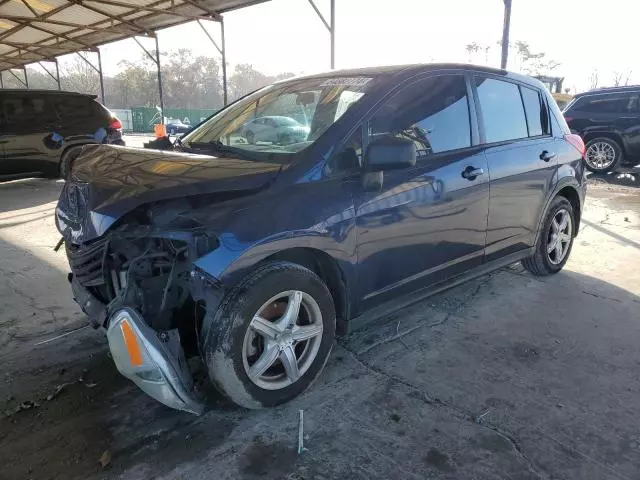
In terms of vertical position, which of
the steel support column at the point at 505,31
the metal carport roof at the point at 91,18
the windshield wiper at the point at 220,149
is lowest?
the windshield wiper at the point at 220,149

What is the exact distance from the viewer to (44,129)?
9.03 metres

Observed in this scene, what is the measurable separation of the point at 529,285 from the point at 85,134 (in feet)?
28.1

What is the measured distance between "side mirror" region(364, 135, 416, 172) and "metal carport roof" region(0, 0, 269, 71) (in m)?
10.0

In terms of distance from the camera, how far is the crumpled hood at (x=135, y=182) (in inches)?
91.3

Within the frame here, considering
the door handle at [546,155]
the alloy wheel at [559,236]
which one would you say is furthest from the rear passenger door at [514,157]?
the alloy wheel at [559,236]

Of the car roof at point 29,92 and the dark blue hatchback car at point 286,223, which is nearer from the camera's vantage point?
the dark blue hatchback car at point 286,223

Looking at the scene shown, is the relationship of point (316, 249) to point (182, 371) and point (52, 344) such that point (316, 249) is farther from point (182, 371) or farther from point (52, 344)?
point (52, 344)

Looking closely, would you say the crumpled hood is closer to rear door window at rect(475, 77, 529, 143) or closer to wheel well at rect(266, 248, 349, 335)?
wheel well at rect(266, 248, 349, 335)

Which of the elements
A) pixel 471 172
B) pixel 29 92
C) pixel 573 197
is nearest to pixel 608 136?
pixel 573 197

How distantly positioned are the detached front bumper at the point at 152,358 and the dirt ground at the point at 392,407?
28cm

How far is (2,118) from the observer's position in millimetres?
8609

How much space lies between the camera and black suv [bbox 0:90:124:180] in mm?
8711

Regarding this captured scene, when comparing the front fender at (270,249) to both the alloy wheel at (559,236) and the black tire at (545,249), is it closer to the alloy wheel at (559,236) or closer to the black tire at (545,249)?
the black tire at (545,249)

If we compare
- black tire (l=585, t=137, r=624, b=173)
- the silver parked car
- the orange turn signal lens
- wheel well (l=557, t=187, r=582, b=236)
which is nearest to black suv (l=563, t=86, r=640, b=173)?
black tire (l=585, t=137, r=624, b=173)
